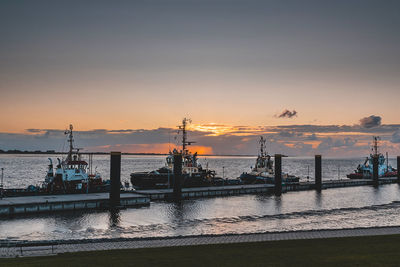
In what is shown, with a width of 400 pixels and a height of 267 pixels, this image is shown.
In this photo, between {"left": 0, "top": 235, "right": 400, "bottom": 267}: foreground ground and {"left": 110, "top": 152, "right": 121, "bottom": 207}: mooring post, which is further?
{"left": 110, "top": 152, "right": 121, "bottom": 207}: mooring post

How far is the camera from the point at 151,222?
1533 inches

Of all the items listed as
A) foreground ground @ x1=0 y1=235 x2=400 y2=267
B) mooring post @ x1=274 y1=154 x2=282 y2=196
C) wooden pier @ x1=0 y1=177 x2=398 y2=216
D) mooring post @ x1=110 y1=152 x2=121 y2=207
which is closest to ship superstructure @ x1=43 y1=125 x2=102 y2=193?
wooden pier @ x1=0 y1=177 x2=398 y2=216

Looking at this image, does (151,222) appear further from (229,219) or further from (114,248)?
(114,248)

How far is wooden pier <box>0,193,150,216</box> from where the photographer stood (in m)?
39.9

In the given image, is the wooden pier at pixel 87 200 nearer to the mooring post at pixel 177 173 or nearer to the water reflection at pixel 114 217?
the mooring post at pixel 177 173

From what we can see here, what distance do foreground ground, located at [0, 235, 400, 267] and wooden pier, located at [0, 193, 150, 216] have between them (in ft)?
82.2

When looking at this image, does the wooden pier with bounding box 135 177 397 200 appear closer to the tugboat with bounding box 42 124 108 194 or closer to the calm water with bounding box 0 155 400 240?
the calm water with bounding box 0 155 400 240

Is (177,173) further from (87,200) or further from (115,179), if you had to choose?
(87,200)

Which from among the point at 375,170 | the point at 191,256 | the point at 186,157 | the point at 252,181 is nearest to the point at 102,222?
the point at 191,256

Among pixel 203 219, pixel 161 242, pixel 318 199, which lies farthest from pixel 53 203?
pixel 318 199

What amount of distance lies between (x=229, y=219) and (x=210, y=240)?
18.8 meters

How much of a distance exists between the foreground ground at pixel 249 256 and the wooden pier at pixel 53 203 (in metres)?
25.1

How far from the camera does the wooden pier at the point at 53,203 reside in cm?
3988

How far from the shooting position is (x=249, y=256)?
675 inches
